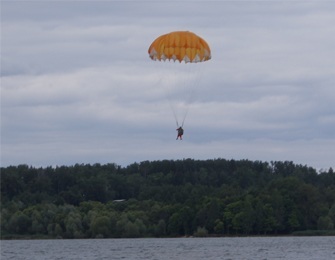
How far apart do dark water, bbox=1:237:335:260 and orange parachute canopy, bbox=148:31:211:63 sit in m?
25.4

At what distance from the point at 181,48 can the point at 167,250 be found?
40131 mm

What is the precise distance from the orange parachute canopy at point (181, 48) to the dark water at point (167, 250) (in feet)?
83.2

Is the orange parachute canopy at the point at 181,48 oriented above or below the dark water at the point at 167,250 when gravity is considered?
above

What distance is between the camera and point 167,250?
306 ft

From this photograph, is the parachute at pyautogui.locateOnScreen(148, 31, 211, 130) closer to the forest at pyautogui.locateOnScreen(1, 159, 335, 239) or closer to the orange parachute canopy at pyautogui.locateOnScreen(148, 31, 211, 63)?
the orange parachute canopy at pyautogui.locateOnScreen(148, 31, 211, 63)

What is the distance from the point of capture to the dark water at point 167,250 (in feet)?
274

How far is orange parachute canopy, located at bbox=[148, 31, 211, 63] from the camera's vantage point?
55.6 meters

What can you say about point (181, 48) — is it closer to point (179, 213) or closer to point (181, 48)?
point (181, 48)

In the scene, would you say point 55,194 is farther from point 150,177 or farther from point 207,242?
point 207,242

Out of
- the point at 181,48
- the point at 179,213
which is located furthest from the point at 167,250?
the point at 181,48

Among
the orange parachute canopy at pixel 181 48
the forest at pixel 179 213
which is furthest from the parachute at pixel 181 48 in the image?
the forest at pixel 179 213

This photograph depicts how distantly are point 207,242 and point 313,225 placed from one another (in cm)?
1879

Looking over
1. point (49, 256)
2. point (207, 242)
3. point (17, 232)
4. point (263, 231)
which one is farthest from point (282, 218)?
point (49, 256)

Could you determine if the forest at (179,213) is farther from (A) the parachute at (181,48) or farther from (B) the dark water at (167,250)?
(A) the parachute at (181,48)
